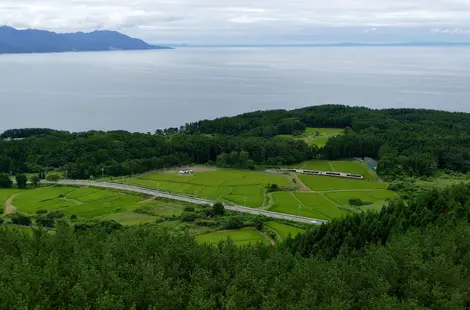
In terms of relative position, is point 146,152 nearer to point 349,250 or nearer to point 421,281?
point 349,250

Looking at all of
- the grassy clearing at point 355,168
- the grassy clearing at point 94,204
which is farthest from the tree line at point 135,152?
the grassy clearing at point 94,204

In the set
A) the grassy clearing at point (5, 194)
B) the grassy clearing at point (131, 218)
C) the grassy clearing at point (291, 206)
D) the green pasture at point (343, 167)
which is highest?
the green pasture at point (343, 167)

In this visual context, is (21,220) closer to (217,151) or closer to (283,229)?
Result: (283,229)

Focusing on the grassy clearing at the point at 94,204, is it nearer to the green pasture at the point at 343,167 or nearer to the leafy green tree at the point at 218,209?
the leafy green tree at the point at 218,209

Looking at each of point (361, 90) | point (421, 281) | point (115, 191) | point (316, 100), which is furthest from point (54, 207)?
point (361, 90)

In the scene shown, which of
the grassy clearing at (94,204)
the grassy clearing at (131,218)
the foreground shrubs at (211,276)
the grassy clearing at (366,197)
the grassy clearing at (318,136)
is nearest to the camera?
the foreground shrubs at (211,276)

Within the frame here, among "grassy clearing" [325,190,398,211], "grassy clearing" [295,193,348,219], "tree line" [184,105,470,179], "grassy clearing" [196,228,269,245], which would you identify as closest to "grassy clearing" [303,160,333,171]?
"tree line" [184,105,470,179]

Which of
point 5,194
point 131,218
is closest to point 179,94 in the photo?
point 5,194

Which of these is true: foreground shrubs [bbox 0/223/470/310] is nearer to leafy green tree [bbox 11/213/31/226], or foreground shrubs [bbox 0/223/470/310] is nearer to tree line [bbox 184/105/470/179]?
leafy green tree [bbox 11/213/31/226]
